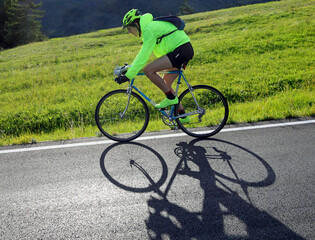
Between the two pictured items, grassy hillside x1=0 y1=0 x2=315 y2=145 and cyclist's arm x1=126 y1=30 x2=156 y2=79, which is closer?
cyclist's arm x1=126 y1=30 x2=156 y2=79

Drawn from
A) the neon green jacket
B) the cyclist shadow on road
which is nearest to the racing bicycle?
the neon green jacket

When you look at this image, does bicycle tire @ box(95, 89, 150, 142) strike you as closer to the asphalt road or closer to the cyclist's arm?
the asphalt road

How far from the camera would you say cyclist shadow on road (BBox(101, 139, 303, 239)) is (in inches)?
110

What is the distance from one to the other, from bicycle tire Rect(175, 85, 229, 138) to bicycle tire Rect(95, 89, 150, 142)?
0.82 meters

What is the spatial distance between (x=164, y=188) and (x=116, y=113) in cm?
222

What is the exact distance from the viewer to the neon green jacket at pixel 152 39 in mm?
Result: 4395

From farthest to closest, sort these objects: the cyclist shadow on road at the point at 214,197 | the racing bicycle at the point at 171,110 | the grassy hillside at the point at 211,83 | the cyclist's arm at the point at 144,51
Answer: the grassy hillside at the point at 211,83 → the racing bicycle at the point at 171,110 → the cyclist's arm at the point at 144,51 → the cyclist shadow on road at the point at 214,197

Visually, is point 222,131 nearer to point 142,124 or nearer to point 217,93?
point 217,93

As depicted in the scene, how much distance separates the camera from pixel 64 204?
335 cm

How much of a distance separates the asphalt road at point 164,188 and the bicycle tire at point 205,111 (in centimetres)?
34

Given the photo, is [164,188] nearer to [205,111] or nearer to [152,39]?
[205,111]

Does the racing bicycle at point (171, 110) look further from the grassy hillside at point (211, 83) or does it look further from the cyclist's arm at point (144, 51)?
the grassy hillside at point (211, 83)

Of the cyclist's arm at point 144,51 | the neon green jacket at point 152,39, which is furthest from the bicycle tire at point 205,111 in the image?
the cyclist's arm at point 144,51

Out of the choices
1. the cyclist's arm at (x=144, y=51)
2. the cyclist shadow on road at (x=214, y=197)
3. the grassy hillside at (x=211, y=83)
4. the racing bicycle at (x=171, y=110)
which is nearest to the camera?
the cyclist shadow on road at (x=214, y=197)
